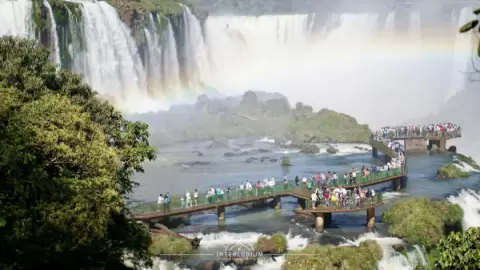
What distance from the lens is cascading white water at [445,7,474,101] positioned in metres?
38.5

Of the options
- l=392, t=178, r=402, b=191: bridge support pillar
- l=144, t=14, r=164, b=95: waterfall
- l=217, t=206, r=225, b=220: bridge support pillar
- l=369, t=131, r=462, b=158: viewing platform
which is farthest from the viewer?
l=144, t=14, r=164, b=95: waterfall

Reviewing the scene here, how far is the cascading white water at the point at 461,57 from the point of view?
3853 centimetres

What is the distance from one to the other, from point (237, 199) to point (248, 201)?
0.34 m

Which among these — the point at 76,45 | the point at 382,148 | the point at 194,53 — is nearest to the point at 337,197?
the point at 382,148

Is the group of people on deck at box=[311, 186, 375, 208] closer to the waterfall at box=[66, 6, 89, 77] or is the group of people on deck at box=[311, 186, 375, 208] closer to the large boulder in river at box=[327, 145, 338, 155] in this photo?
the large boulder in river at box=[327, 145, 338, 155]

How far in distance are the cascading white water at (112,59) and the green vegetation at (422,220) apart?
1397cm

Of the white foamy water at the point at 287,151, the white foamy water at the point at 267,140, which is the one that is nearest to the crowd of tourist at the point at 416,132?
the white foamy water at the point at 287,151

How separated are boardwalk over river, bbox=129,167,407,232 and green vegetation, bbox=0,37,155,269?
5885 mm

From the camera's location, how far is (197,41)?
3862 cm

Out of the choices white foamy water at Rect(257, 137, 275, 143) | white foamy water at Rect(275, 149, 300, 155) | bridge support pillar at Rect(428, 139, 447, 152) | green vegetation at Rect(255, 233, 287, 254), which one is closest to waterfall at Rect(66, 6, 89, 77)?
white foamy water at Rect(257, 137, 275, 143)

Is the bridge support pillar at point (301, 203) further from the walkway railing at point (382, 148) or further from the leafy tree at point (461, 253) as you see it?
the leafy tree at point (461, 253)

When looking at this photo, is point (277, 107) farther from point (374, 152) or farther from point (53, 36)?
point (53, 36)

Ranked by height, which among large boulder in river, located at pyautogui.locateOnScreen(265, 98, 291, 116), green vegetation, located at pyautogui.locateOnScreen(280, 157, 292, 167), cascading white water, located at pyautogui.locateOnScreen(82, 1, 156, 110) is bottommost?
green vegetation, located at pyautogui.locateOnScreen(280, 157, 292, 167)

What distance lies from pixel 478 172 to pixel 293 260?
1255 centimetres
